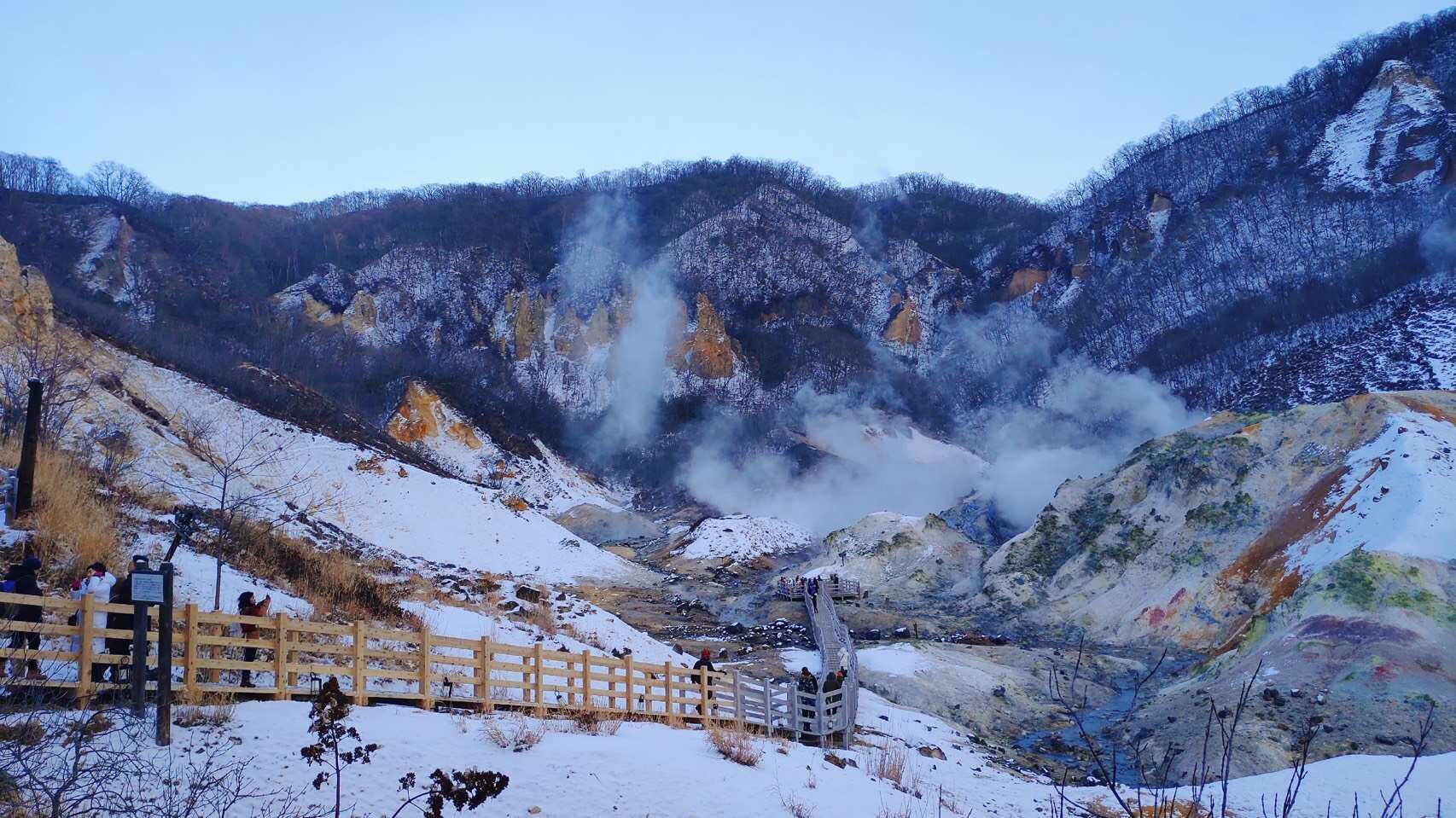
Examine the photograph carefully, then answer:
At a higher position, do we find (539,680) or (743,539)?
(539,680)

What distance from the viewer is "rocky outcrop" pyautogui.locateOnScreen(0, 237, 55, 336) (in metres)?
33.9

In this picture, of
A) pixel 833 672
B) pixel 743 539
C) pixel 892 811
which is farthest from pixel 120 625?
pixel 743 539

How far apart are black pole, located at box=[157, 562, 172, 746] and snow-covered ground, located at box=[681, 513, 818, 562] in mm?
44468

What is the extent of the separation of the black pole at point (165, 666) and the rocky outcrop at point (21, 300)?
32.1 m

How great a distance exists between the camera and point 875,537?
47000 millimetres

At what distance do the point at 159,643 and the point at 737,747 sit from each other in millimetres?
7104

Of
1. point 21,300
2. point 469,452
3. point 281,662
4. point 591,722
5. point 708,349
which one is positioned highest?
point 708,349

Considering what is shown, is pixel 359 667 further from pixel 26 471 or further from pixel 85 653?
pixel 26 471

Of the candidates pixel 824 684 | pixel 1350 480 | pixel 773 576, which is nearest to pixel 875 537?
pixel 773 576

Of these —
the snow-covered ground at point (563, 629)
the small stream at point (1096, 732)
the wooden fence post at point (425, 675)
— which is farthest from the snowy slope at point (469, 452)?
the wooden fence post at point (425, 675)

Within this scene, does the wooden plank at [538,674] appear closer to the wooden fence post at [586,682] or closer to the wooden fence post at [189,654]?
the wooden fence post at [586,682]

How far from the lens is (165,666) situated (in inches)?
320

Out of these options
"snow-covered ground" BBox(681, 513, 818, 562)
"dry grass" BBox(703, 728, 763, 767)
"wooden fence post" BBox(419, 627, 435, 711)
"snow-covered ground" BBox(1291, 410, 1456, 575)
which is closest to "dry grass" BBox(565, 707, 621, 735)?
"dry grass" BBox(703, 728, 763, 767)

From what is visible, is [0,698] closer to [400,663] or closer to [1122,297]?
[400,663]
